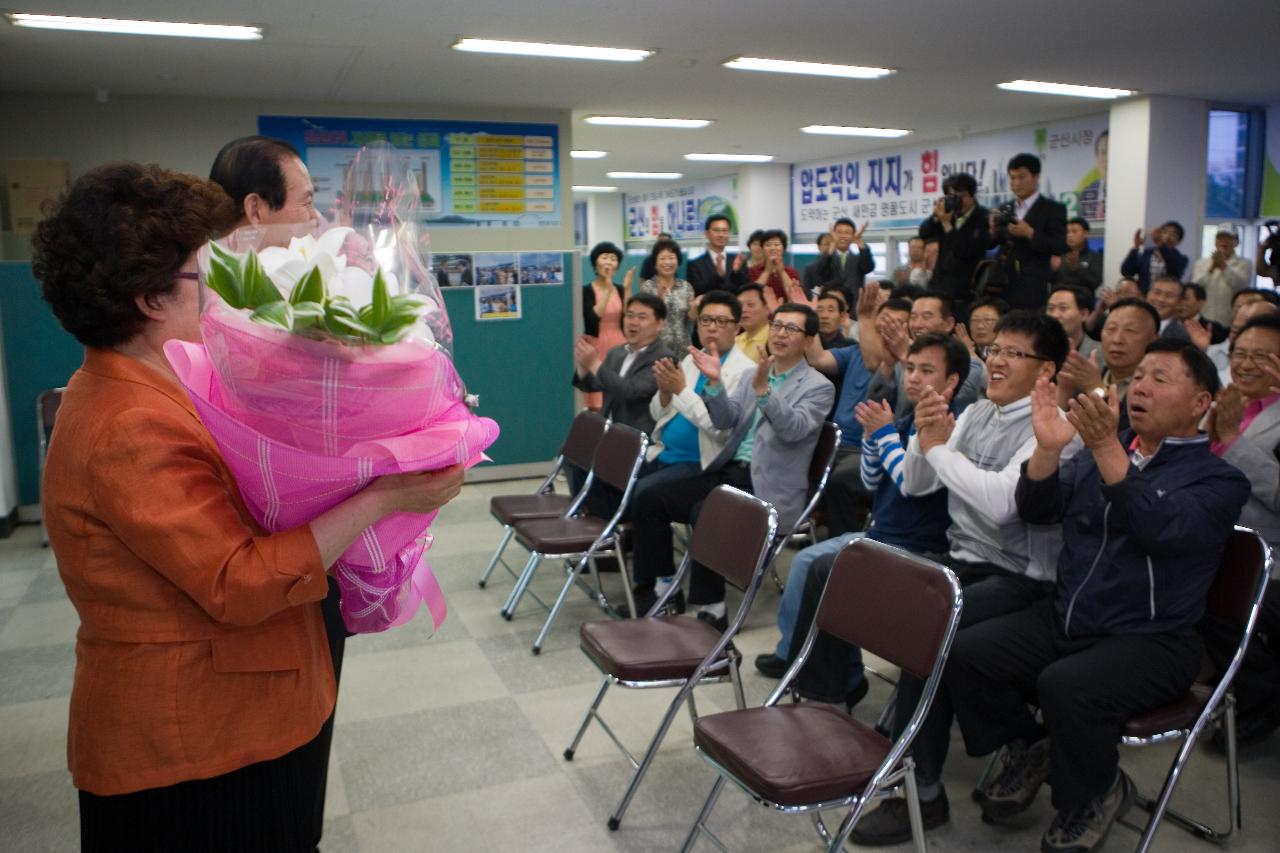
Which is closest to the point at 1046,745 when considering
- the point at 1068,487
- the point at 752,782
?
the point at 1068,487

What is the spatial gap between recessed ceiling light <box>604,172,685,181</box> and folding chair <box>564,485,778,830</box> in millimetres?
12756

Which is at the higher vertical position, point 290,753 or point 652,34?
point 652,34

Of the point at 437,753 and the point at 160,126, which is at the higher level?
the point at 160,126

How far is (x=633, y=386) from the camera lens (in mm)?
4820

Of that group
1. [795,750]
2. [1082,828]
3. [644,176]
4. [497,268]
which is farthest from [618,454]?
[644,176]

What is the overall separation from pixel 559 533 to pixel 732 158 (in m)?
9.96

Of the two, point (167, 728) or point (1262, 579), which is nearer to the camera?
point (167, 728)

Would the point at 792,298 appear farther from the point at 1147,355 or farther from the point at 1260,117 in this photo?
the point at 1260,117

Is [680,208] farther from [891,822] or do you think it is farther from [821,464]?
[891,822]

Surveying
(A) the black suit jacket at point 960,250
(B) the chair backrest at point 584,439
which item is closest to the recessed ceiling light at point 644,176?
(A) the black suit jacket at point 960,250

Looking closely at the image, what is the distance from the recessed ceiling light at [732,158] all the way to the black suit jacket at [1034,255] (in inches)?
273

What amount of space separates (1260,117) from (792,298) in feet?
19.3

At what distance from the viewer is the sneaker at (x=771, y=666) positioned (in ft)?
12.1

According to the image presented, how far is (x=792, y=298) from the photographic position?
267 inches
